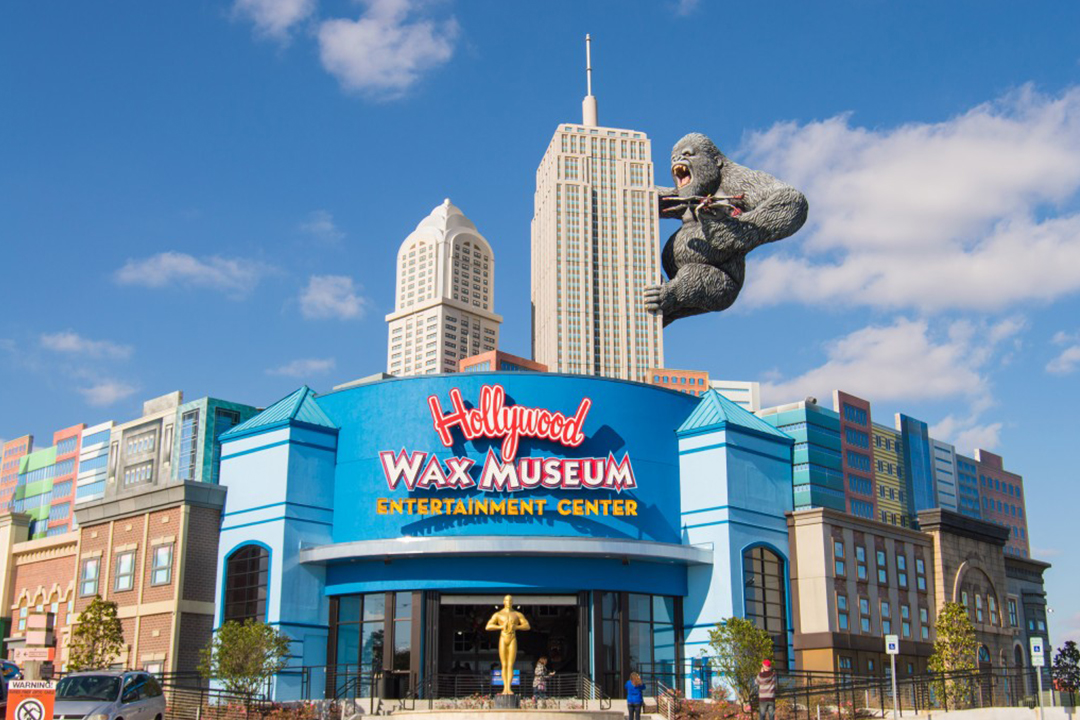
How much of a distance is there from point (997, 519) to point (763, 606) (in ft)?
497

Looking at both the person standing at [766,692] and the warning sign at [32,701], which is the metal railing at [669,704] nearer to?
the person standing at [766,692]

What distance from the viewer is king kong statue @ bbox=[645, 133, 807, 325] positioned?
63.1 feet

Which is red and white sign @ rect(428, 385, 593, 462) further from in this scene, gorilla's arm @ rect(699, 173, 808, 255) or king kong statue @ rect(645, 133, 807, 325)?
gorilla's arm @ rect(699, 173, 808, 255)

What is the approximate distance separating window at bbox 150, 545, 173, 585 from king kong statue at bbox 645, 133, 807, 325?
93.0 feet

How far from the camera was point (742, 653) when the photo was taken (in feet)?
118

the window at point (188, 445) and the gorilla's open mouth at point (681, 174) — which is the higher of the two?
the window at point (188, 445)

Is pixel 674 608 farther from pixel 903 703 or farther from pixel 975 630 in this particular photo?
pixel 975 630

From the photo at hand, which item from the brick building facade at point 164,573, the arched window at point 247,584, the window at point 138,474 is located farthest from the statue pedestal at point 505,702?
the window at point 138,474

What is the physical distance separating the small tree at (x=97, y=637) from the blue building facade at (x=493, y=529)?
370cm

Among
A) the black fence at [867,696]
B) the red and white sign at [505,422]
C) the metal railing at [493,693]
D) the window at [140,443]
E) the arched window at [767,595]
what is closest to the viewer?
the black fence at [867,696]

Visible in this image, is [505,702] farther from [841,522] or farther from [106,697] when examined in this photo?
[841,522]

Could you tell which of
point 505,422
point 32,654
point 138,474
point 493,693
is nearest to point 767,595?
point 493,693

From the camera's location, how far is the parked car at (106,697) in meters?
24.7

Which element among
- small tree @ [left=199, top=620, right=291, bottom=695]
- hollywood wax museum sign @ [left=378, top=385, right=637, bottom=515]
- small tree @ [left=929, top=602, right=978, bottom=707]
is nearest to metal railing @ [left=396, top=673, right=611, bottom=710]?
small tree @ [left=199, top=620, right=291, bottom=695]
